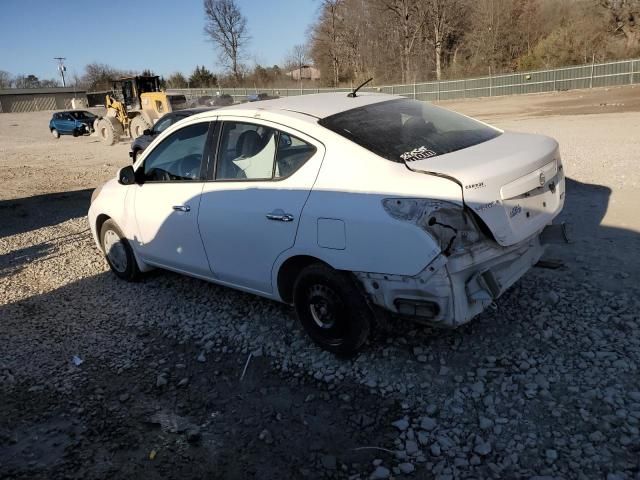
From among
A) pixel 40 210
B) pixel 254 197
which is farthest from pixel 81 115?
pixel 254 197

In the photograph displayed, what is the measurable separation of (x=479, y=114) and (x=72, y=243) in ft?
74.1

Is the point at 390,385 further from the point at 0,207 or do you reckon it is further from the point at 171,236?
the point at 0,207

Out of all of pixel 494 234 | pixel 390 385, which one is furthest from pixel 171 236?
pixel 494 234

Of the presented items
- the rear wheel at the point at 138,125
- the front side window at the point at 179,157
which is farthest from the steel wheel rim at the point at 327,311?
the rear wheel at the point at 138,125

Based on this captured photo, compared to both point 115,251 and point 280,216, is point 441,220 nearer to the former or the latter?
point 280,216

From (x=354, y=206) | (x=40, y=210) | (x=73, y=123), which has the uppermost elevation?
(x=73, y=123)

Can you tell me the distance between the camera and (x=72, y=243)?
7.36 m

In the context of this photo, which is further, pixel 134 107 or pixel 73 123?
pixel 73 123

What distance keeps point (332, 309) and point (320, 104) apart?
1.64 m

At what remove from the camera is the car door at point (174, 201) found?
4344 millimetres

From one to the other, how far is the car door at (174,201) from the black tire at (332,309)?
45.0 inches

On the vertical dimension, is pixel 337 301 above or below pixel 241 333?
above

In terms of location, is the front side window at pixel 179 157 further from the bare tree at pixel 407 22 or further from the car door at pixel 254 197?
the bare tree at pixel 407 22

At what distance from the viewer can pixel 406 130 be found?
3695 mm
